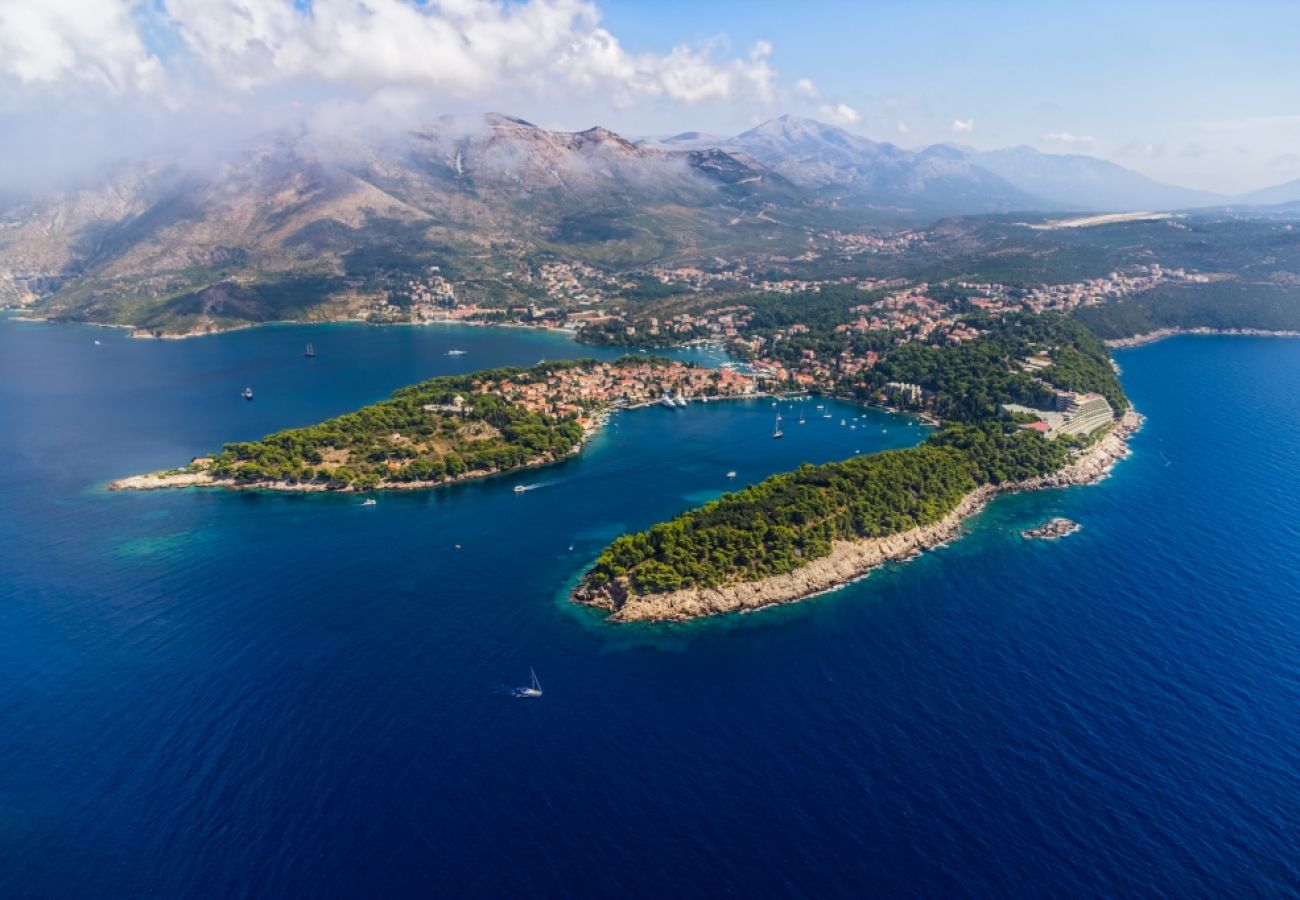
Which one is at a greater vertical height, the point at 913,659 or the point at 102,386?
the point at 102,386

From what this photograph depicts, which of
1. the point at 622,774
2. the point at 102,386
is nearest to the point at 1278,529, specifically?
the point at 622,774

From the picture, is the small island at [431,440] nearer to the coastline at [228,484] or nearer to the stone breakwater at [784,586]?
the coastline at [228,484]

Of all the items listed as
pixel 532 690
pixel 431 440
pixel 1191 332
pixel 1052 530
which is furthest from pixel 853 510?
pixel 1191 332

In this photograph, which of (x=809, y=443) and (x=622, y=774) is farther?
(x=809, y=443)

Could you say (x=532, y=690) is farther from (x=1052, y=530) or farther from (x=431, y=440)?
(x=431, y=440)

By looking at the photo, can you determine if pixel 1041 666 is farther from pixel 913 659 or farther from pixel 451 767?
pixel 451 767

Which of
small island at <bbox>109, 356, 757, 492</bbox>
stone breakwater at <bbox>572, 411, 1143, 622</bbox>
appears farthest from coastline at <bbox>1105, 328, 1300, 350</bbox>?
stone breakwater at <bbox>572, 411, 1143, 622</bbox>
